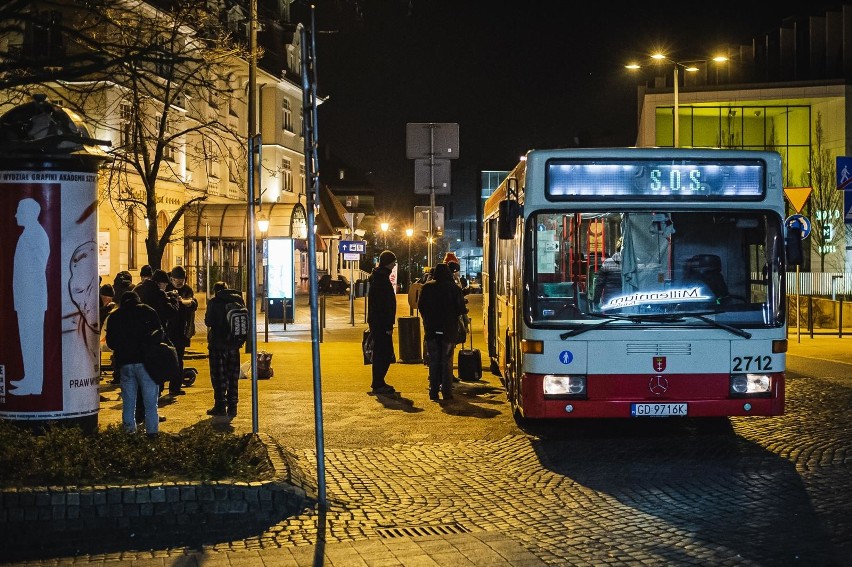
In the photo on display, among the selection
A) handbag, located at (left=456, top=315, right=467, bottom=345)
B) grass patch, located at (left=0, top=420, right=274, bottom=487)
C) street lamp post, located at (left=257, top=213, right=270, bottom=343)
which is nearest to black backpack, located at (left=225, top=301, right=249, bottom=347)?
grass patch, located at (left=0, top=420, right=274, bottom=487)

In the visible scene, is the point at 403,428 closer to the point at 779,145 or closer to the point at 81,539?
the point at 81,539

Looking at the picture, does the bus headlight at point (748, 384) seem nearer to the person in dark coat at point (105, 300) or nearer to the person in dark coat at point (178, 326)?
the person in dark coat at point (178, 326)

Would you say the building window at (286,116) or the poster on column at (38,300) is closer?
the poster on column at (38,300)

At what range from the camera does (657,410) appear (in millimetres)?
10977

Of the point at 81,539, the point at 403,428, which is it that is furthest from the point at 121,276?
the point at 81,539

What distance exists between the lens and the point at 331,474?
9.96 m

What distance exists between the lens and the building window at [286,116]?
59875 mm

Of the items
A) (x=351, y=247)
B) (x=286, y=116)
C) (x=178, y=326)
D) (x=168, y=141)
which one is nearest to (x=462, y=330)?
(x=178, y=326)

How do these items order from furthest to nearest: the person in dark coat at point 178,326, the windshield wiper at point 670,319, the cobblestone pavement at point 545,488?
the person in dark coat at point 178,326 → the windshield wiper at point 670,319 → the cobblestone pavement at point 545,488

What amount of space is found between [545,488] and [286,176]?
2089 inches

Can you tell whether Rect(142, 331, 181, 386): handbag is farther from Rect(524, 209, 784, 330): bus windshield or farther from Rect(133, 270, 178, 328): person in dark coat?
Rect(524, 209, 784, 330): bus windshield

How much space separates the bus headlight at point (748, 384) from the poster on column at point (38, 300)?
20.7ft

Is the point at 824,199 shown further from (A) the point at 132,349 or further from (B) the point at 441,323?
(A) the point at 132,349

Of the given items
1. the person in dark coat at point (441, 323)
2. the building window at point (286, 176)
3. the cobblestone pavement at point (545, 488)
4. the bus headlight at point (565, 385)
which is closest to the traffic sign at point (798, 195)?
the cobblestone pavement at point (545, 488)
